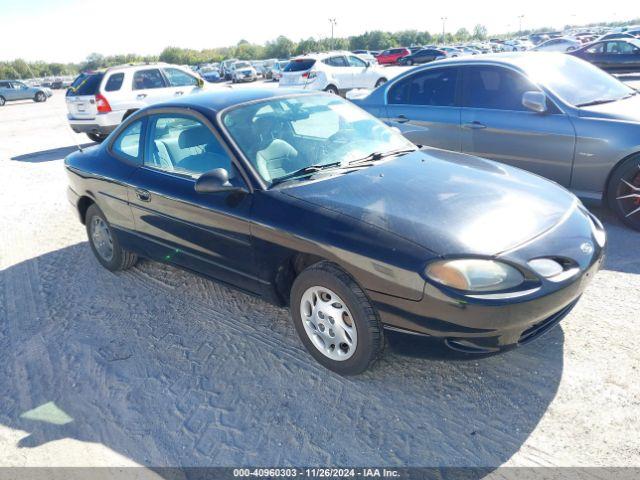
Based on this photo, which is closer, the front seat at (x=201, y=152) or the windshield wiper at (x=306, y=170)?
the windshield wiper at (x=306, y=170)

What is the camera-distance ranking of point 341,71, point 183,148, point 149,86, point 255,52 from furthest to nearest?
point 255,52 < point 341,71 < point 149,86 < point 183,148

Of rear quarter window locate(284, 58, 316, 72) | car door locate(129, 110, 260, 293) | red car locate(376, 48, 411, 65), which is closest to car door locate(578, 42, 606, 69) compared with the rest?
rear quarter window locate(284, 58, 316, 72)

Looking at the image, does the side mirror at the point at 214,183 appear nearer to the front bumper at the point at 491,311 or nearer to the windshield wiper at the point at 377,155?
the windshield wiper at the point at 377,155

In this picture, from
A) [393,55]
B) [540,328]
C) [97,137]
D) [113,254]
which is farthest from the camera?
[393,55]

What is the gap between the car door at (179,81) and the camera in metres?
12.1

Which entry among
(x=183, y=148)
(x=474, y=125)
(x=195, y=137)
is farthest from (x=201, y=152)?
(x=474, y=125)

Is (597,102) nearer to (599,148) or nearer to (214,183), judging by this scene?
(599,148)

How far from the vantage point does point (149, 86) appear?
11.9 meters

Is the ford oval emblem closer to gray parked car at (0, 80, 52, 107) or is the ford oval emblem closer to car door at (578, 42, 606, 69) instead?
car door at (578, 42, 606, 69)

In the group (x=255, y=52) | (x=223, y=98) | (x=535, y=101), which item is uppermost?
(x=223, y=98)

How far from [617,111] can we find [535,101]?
0.74m

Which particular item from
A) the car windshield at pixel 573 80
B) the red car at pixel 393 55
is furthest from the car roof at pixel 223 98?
the red car at pixel 393 55

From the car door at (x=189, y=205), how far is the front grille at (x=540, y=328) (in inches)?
64.3

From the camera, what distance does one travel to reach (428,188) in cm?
316
